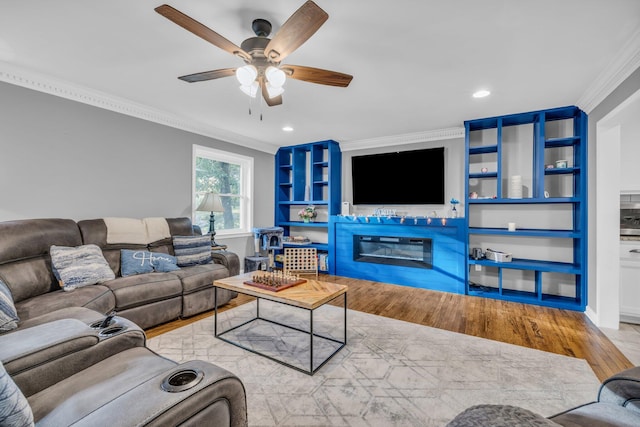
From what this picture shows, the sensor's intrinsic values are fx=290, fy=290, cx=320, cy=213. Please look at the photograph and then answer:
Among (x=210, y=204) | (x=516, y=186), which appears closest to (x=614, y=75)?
(x=516, y=186)

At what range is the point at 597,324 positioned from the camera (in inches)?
119

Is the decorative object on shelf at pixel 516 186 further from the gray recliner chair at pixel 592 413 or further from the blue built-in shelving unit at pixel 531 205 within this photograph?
the gray recliner chair at pixel 592 413

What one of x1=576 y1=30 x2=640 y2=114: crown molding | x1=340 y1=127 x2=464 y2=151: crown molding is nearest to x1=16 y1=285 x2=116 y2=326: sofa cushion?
x1=340 y1=127 x2=464 y2=151: crown molding

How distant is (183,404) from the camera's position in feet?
2.86

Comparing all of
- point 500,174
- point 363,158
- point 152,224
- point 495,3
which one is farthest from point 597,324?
point 152,224

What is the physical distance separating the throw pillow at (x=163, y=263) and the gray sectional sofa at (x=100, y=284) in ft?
0.37

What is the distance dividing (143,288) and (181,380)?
6.92 feet

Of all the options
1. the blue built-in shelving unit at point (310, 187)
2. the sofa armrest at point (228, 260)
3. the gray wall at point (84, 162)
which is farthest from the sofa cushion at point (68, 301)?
the blue built-in shelving unit at point (310, 187)

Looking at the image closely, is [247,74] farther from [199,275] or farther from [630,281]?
[630,281]

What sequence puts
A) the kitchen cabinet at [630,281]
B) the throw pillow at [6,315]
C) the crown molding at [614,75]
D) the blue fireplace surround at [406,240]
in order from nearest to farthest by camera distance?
1. the throw pillow at [6,315]
2. the crown molding at [614,75]
3. the kitchen cabinet at [630,281]
4. the blue fireplace surround at [406,240]

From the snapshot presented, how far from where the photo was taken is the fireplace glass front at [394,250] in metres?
4.54

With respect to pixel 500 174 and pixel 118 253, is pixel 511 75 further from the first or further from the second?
Result: pixel 118 253

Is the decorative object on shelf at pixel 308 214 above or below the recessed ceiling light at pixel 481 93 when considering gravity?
below

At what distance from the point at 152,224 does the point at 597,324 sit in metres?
5.03
